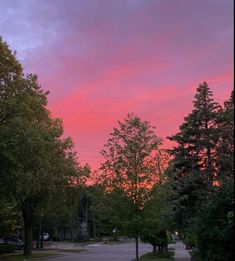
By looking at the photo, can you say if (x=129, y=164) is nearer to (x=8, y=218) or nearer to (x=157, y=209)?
(x=157, y=209)

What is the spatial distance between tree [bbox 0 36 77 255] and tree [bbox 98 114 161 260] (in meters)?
4.68

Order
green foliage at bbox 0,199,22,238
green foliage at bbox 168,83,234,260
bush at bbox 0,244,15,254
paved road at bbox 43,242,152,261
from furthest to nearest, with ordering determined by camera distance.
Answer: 1. bush at bbox 0,244,15,254
2. green foliage at bbox 0,199,22,238
3. paved road at bbox 43,242,152,261
4. green foliage at bbox 168,83,234,260

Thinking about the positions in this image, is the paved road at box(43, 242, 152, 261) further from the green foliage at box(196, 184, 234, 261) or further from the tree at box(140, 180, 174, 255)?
the green foliage at box(196, 184, 234, 261)

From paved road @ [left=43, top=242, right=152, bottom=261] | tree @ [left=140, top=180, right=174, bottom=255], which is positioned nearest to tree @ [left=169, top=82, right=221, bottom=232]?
paved road @ [left=43, top=242, right=152, bottom=261]

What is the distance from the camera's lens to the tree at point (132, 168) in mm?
28047

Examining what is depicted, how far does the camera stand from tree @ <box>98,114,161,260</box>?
28047 mm

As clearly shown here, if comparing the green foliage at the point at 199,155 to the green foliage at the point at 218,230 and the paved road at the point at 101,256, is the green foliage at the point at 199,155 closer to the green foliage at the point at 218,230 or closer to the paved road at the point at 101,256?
the paved road at the point at 101,256

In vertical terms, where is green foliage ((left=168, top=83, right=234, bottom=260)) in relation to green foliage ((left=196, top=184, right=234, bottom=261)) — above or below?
above

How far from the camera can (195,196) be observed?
1481 inches

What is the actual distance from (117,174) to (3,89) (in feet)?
31.0

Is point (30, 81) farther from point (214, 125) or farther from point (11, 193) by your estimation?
point (214, 125)

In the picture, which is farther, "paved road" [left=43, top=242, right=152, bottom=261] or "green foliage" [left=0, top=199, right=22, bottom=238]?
"green foliage" [left=0, top=199, right=22, bottom=238]

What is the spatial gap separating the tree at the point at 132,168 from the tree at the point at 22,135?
4685 millimetres

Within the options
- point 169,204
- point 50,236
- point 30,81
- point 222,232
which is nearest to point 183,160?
point 169,204
